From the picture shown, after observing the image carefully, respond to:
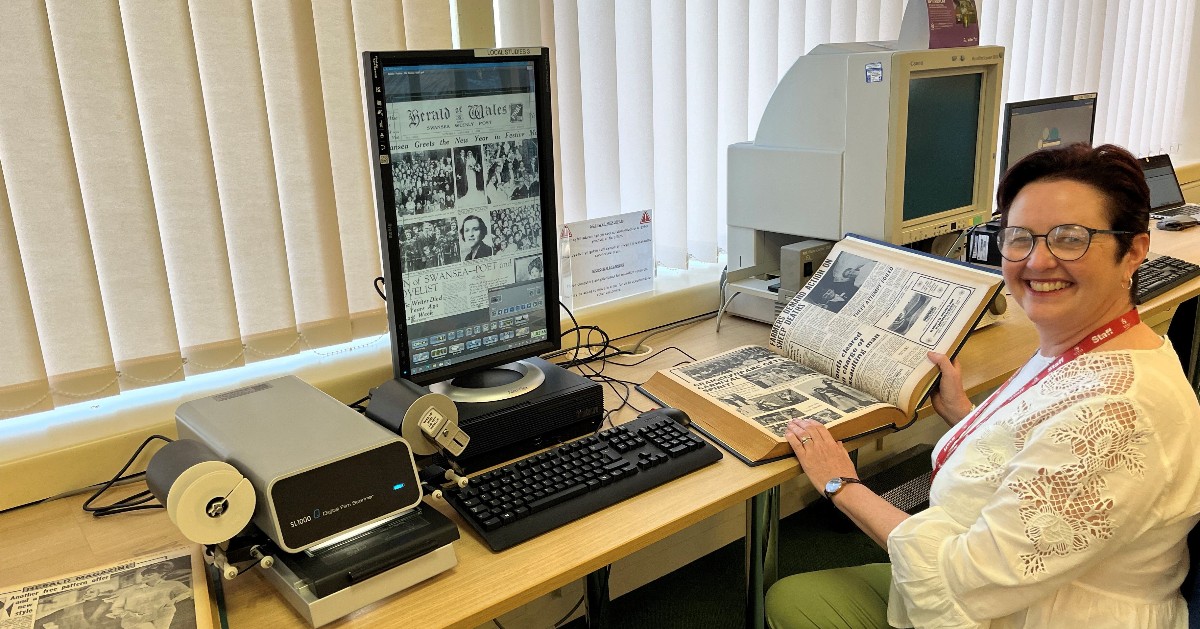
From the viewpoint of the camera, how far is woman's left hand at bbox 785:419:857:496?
4.39ft

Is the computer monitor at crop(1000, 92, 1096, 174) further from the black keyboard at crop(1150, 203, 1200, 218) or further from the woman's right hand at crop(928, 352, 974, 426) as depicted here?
the woman's right hand at crop(928, 352, 974, 426)

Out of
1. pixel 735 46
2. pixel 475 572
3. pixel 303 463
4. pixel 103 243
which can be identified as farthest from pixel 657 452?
pixel 735 46

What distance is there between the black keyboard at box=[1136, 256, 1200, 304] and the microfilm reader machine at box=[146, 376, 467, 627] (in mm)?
1735

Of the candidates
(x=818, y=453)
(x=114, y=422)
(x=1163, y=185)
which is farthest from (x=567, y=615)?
(x=1163, y=185)

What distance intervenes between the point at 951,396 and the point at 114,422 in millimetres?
1381

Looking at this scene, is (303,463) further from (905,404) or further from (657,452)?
(905,404)

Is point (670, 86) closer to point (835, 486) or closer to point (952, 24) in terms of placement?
point (952, 24)

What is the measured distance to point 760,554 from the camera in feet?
5.02

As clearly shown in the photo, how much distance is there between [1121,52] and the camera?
10.9ft

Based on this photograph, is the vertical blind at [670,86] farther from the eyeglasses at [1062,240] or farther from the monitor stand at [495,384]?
the eyeglasses at [1062,240]

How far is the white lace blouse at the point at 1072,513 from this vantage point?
3.39 feet

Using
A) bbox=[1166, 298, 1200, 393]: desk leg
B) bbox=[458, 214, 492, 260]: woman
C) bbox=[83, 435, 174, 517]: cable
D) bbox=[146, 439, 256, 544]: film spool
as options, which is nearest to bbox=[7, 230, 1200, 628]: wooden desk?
bbox=[83, 435, 174, 517]: cable

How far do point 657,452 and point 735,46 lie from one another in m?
1.21

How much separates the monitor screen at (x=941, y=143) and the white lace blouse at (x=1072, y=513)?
2.57 feet
